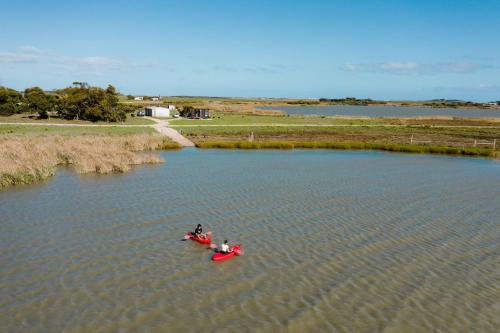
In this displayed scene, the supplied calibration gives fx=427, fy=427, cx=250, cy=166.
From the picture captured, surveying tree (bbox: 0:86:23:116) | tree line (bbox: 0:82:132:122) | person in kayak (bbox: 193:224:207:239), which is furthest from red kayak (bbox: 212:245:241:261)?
tree (bbox: 0:86:23:116)

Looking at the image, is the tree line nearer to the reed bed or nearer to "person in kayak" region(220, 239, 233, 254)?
the reed bed

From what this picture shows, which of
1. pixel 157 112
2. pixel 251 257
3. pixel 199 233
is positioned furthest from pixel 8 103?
pixel 251 257

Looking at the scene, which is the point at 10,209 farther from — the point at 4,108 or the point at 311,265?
the point at 4,108

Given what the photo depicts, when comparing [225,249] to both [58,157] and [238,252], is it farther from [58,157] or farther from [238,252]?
[58,157]

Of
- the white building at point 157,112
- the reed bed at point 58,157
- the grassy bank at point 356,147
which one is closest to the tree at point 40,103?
the white building at point 157,112

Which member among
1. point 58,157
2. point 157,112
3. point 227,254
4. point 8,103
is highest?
point 8,103
